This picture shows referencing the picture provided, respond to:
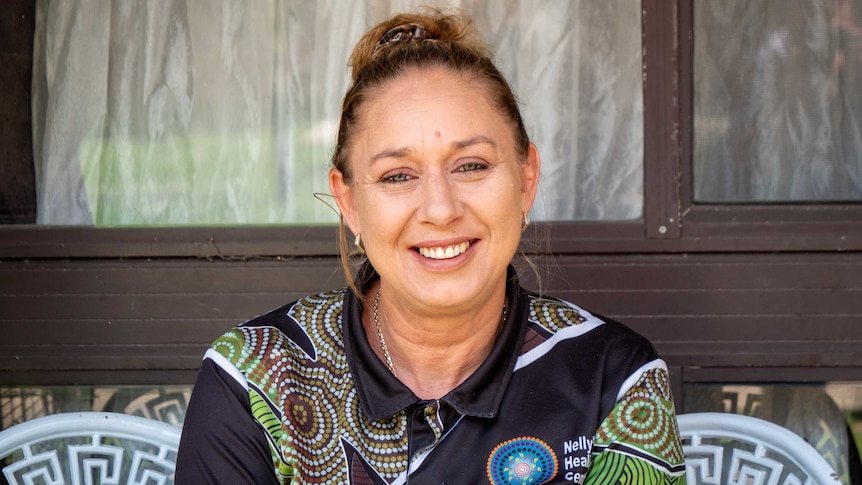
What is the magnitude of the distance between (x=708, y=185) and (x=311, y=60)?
1.17 metres

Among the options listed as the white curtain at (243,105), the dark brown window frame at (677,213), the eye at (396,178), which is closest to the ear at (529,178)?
the eye at (396,178)

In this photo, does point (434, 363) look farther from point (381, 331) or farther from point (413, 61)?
point (413, 61)

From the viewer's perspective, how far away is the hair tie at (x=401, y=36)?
74.9 inches

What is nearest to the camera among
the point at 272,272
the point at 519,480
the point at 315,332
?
the point at 519,480

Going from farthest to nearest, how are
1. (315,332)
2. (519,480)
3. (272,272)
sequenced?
(272,272)
(315,332)
(519,480)

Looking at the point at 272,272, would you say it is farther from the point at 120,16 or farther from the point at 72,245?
the point at 120,16

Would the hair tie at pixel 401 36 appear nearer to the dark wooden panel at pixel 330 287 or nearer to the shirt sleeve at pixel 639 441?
the shirt sleeve at pixel 639 441

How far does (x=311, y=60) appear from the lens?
2.88 m

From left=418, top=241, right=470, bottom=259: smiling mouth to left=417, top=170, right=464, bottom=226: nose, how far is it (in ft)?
0.16

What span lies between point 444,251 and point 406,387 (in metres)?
0.26

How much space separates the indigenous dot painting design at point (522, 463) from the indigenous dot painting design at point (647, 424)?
0.10 m

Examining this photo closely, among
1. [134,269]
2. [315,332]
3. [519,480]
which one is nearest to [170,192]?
[134,269]

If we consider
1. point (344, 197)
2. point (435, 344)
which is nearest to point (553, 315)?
point (435, 344)

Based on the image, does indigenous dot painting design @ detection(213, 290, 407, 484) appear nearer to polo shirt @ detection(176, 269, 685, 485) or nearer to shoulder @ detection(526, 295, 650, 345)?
polo shirt @ detection(176, 269, 685, 485)
